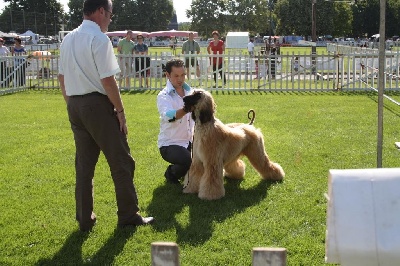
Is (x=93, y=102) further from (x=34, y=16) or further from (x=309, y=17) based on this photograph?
(x=34, y=16)

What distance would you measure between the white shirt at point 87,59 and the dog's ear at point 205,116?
124 cm

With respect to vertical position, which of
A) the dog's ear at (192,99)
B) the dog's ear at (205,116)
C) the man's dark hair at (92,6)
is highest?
the man's dark hair at (92,6)

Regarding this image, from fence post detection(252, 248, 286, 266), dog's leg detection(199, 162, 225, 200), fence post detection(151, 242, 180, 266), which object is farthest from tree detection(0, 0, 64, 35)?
fence post detection(252, 248, 286, 266)

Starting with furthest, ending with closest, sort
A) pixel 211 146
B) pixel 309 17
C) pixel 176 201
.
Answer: pixel 309 17
pixel 176 201
pixel 211 146

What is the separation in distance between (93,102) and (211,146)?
152 cm

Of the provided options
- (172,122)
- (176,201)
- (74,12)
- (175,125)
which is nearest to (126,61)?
(175,125)

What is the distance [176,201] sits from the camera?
17.9ft

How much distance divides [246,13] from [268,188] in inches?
3923

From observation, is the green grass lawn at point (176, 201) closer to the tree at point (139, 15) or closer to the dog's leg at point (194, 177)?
the dog's leg at point (194, 177)

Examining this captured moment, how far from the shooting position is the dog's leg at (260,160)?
5911 mm

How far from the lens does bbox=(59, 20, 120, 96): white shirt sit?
405 cm

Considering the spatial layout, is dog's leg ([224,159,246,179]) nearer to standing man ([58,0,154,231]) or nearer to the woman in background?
standing man ([58,0,154,231])

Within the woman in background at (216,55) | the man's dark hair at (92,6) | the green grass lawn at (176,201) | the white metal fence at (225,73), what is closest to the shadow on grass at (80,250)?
the green grass lawn at (176,201)

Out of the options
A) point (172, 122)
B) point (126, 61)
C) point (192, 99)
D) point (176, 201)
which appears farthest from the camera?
point (126, 61)
